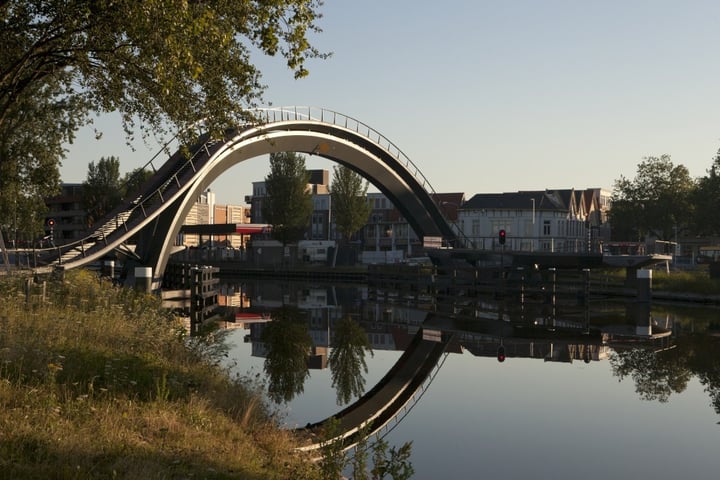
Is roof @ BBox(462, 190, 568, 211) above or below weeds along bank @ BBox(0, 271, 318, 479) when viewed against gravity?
above

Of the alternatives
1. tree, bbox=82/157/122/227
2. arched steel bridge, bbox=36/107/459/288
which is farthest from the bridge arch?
tree, bbox=82/157/122/227

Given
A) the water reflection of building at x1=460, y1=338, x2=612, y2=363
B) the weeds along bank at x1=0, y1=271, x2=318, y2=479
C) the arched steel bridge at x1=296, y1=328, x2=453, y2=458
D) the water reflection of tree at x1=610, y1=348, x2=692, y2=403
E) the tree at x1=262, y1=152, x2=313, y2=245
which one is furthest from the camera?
the tree at x1=262, y1=152, x2=313, y2=245

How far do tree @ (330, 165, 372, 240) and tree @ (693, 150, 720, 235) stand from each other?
35.7 meters

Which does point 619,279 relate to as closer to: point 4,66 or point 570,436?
point 570,436

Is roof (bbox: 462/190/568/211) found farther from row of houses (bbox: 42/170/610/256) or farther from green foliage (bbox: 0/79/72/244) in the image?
green foliage (bbox: 0/79/72/244)

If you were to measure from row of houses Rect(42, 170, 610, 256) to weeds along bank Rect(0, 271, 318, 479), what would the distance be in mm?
47367

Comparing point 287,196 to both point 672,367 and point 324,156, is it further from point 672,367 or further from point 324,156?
point 672,367

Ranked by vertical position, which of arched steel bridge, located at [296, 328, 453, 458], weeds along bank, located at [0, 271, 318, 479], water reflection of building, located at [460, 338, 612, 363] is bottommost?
water reflection of building, located at [460, 338, 612, 363]

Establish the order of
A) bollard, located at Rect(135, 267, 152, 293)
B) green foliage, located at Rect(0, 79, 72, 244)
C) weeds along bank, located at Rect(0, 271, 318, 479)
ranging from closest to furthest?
weeds along bank, located at Rect(0, 271, 318, 479) → green foliage, located at Rect(0, 79, 72, 244) → bollard, located at Rect(135, 267, 152, 293)

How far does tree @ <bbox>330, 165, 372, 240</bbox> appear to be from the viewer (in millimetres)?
83125

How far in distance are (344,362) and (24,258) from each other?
65.2 ft

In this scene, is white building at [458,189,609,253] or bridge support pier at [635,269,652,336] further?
white building at [458,189,609,253]

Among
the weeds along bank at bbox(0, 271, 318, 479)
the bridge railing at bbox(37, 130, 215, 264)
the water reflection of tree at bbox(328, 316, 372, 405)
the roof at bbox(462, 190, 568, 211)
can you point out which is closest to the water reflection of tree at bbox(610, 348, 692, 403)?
the water reflection of tree at bbox(328, 316, 372, 405)

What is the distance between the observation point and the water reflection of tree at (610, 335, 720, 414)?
1867 cm
